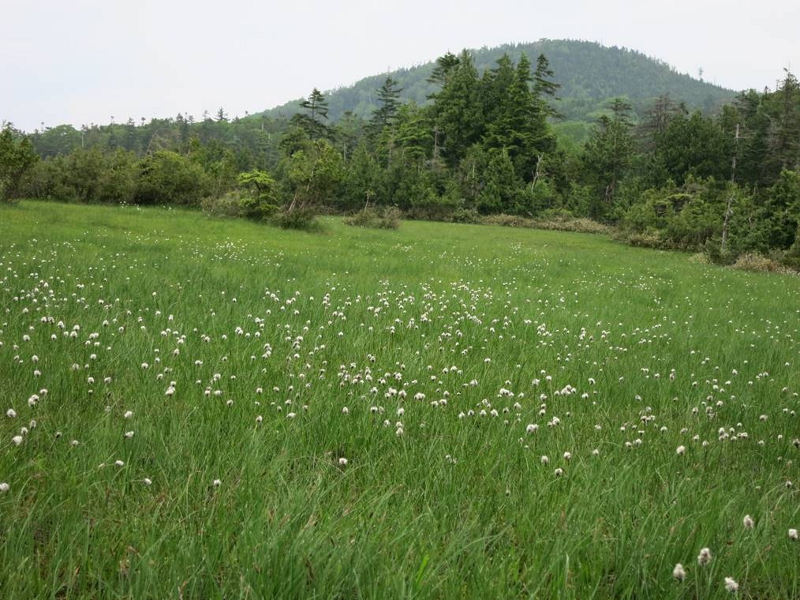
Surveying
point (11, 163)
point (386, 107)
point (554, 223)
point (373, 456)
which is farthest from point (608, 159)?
point (373, 456)

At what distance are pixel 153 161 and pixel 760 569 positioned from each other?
36.0 m

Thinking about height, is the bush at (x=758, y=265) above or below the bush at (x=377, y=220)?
below

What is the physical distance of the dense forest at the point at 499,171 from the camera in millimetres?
27141

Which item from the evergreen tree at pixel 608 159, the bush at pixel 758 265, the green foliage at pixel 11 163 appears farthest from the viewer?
the evergreen tree at pixel 608 159

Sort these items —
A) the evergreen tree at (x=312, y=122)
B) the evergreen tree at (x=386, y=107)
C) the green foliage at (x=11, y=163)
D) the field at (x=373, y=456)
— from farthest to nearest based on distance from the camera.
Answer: the evergreen tree at (x=386, y=107) < the evergreen tree at (x=312, y=122) < the green foliage at (x=11, y=163) < the field at (x=373, y=456)

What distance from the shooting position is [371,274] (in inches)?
469

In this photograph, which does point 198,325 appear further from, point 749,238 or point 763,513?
point 749,238

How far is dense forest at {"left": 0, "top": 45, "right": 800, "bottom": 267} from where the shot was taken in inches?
1069

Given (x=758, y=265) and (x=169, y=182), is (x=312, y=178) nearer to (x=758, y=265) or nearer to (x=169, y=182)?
(x=169, y=182)

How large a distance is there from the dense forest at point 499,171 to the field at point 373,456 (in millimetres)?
20645

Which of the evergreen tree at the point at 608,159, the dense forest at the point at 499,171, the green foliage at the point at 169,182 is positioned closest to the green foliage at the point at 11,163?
the dense forest at the point at 499,171

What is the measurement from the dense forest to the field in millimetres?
20645

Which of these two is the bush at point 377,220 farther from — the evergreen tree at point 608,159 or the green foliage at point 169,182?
the evergreen tree at point 608,159

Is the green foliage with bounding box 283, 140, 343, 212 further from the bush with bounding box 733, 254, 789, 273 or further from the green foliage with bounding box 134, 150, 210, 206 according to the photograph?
the bush with bounding box 733, 254, 789, 273
